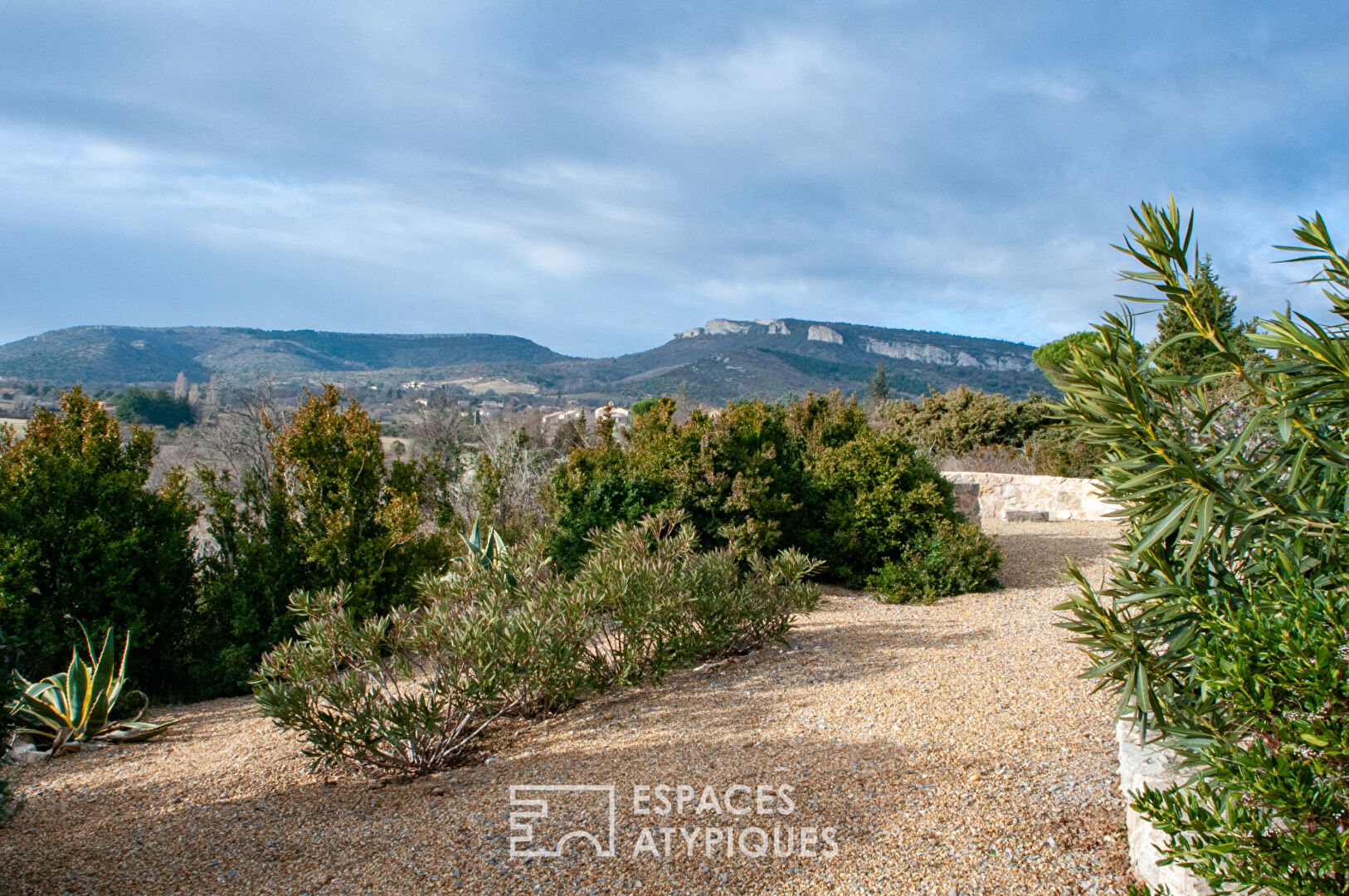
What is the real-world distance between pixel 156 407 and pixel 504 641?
1390 inches

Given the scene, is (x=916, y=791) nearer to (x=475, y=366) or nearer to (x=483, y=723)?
(x=483, y=723)

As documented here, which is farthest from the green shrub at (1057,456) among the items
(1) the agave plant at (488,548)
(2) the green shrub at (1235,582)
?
(2) the green shrub at (1235,582)

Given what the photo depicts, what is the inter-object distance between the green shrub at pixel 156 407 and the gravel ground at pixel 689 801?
1249 inches

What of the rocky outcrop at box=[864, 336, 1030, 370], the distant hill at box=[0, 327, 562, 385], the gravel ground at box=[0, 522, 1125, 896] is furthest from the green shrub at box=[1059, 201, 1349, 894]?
the rocky outcrop at box=[864, 336, 1030, 370]

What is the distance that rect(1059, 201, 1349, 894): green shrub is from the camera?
1.60 meters

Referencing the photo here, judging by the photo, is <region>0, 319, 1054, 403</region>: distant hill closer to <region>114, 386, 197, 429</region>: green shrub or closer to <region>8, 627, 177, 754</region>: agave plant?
<region>114, 386, 197, 429</region>: green shrub

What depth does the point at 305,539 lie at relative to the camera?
20.5ft

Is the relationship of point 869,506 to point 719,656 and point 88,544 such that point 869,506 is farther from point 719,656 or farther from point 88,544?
point 88,544

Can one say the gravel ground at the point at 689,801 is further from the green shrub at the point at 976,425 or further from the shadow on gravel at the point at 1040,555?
the green shrub at the point at 976,425

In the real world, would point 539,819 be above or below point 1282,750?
below

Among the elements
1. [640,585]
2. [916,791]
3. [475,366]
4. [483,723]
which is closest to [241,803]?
[483,723]

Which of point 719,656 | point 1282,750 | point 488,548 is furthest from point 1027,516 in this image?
point 1282,750

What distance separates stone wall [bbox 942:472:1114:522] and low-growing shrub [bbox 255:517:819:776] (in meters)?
9.16

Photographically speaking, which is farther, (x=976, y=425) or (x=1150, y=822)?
(x=976, y=425)
